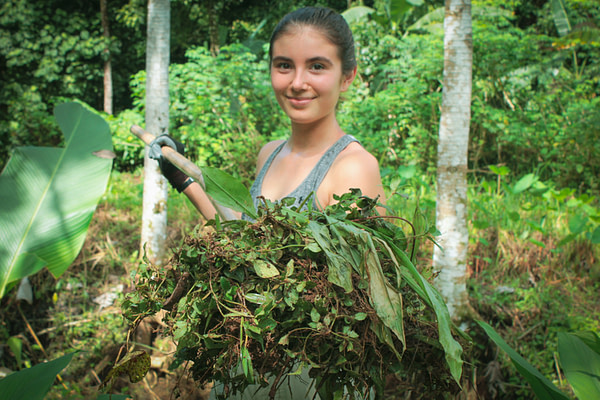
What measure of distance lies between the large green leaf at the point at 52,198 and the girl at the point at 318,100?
1.98ft

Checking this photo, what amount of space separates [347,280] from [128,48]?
10.4 m

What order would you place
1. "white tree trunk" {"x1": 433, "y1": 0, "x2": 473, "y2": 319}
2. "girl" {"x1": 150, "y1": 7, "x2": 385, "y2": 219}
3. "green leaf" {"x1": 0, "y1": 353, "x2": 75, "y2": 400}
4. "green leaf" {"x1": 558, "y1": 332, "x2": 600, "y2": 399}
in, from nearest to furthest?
"green leaf" {"x1": 0, "y1": 353, "x2": 75, "y2": 400} → "green leaf" {"x1": 558, "y1": 332, "x2": 600, "y2": 399} → "girl" {"x1": 150, "y1": 7, "x2": 385, "y2": 219} → "white tree trunk" {"x1": 433, "y1": 0, "x2": 473, "y2": 319}

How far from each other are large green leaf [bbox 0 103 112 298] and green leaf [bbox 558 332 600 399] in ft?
5.84

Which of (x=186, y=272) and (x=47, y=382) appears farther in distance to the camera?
(x=47, y=382)

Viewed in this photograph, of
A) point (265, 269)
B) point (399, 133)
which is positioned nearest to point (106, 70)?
point (399, 133)

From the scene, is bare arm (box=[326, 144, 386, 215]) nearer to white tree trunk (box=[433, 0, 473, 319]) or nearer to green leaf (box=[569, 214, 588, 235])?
white tree trunk (box=[433, 0, 473, 319])

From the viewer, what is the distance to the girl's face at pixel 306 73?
1.49 metres

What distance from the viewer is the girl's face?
1.49m

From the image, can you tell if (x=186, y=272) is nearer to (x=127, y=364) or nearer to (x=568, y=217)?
(x=127, y=364)

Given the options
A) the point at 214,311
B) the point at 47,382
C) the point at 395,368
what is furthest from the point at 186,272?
the point at 47,382

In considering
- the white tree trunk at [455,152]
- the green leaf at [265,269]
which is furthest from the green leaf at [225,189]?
the white tree trunk at [455,152]

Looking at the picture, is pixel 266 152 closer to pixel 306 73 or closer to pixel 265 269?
pixel 306 73

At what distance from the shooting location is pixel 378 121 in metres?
6.34

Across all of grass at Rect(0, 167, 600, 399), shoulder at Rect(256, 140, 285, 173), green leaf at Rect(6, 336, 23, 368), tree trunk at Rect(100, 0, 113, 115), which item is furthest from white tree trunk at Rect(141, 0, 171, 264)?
tree trunk at Rect(100, 0, 113, 115)
